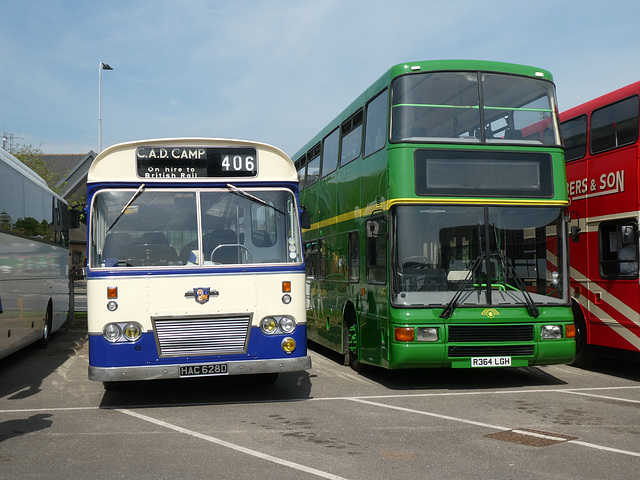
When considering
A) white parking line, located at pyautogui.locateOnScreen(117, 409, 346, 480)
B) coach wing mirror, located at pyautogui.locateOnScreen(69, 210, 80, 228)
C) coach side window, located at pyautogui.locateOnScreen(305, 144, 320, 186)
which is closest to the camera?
white parking line, located at pyautogui.locateOnScreen(117, 409, 346, 480)

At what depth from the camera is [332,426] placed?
8109 millimetres

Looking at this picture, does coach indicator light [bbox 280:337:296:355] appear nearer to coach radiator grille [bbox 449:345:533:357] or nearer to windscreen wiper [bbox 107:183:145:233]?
coach radiator grille [bbox 449:345:533:357]

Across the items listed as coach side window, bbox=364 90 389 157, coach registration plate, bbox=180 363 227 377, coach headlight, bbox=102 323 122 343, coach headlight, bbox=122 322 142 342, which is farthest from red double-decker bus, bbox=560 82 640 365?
coach headlight, bbox=102 323 122 343

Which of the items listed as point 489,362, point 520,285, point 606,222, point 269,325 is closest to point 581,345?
point 606,222

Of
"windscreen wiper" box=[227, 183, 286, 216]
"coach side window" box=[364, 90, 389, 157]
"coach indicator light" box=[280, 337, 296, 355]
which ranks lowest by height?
"coach indicator light" box=[280, 337, 296, 355]

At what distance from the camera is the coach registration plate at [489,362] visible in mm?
10406

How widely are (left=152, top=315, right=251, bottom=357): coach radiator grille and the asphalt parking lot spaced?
0.73 metres

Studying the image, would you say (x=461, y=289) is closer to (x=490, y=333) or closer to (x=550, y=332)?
(x=490, y=333)

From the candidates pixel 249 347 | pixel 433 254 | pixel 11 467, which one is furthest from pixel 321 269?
pixel 11 467

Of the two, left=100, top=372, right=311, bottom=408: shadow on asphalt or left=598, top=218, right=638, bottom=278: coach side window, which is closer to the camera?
left=100, top=372, right=311, bottom=408: shadow on asphalt

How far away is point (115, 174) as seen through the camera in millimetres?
9383

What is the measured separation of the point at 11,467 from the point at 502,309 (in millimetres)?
6502

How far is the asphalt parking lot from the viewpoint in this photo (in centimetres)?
634

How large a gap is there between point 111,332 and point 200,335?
1.03 metres
